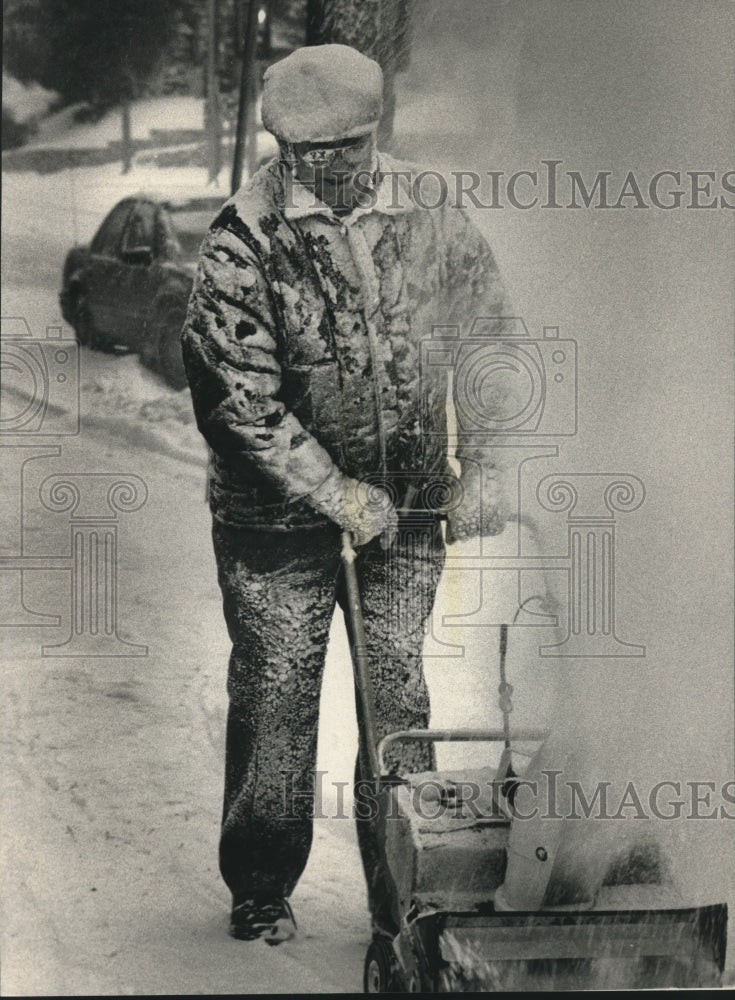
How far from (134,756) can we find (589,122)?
2.02 metres

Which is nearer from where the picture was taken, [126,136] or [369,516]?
[126,136]

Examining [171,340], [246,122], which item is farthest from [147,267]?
[246,122]

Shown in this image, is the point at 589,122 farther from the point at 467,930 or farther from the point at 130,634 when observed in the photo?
the point at 467,930

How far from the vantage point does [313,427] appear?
4215mm

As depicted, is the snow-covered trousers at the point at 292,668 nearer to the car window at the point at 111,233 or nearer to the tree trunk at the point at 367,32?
the car window at the point at 111,233

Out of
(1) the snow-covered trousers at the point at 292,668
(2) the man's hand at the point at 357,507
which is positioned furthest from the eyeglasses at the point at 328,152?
(1) the snow-covered trousers at the point at 292,668

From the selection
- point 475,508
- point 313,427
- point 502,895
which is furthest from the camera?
point 475,508

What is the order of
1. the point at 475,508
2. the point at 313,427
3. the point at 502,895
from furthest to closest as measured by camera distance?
the point at 475,508 → the point at 313,427 → the point at 502,895

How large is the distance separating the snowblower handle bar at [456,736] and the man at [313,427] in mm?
71

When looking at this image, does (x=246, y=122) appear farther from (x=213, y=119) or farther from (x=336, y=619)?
(x=336, y=619)

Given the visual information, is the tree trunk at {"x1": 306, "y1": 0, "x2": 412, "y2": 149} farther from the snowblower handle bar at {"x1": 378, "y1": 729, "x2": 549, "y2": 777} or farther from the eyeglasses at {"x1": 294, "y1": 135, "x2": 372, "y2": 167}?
the snowblower handle bar at {"x1": 378, "y1": 729, "x2": 549, "y2": 777}

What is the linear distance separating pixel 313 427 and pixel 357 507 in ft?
0.79

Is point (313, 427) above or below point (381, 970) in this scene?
above

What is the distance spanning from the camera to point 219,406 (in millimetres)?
4180
